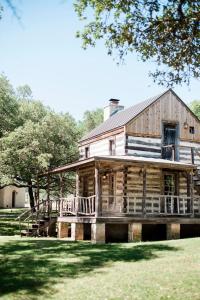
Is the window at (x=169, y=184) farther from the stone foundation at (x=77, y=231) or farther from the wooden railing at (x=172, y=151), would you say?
the stone foundation at (x=77, y=231)

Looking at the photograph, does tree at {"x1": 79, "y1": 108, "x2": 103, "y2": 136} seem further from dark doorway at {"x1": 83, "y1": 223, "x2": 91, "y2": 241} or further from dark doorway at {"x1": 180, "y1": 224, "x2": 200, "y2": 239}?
dark doorway at {"x1": 180, "y1": 224, "x2": 200, "y2": 239}

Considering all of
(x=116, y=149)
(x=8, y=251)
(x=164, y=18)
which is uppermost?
(x=164, y=18)

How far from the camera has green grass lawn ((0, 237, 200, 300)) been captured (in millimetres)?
10219

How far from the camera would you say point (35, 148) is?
34219 mm

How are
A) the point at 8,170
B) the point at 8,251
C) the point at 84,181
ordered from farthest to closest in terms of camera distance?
the point at 8,170
the point at 84,181
the point at 8,251

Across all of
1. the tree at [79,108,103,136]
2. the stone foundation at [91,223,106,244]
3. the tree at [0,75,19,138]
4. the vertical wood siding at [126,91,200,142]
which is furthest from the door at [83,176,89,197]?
the tree at [79,108,103,136]

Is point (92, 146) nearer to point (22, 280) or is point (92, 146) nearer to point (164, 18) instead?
point (164, 18)

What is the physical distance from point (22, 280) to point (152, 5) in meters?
9.33

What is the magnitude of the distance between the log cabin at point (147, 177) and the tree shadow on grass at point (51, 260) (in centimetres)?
393

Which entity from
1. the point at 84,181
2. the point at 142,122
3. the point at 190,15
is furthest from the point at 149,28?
the point at 84,181

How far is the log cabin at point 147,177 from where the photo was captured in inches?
879

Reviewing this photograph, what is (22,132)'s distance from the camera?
34.3 meters

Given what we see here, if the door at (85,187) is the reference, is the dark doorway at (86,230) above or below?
below

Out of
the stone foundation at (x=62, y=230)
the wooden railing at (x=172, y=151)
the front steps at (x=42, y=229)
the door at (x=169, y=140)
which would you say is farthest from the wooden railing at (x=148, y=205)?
the front steps at (x=42, y=229)
